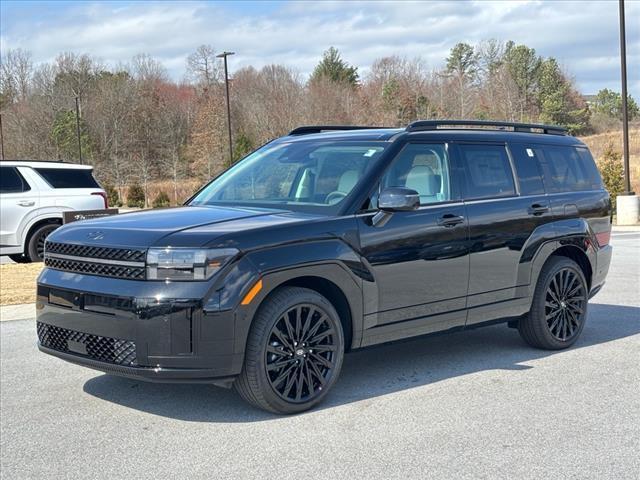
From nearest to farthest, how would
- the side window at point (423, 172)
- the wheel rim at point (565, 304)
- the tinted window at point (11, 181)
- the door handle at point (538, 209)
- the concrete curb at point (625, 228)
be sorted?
the side window at point (423, 172) < the door handle at point (538, 209) < the wheel rim at point (565, 304) < the tinted window at point (11, 181) < the concrete curb at point (625, 228)

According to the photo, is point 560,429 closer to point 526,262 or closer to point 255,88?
point 526,262

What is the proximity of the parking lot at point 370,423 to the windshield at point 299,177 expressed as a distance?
4.63 ft

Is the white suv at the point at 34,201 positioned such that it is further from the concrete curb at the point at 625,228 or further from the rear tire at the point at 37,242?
the concrete curb at the point at 625,228

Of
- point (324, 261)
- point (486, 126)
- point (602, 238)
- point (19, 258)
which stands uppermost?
point (486, 126)

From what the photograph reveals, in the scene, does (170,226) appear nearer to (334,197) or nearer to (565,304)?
(334,197)

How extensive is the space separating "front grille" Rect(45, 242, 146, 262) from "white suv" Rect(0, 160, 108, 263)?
A: 974cm

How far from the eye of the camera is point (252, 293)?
477cm

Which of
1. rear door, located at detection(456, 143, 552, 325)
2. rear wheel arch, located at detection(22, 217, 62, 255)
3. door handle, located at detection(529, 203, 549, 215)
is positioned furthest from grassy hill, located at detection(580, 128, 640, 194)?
rear door, located at detection(456, 143, 552, 325)

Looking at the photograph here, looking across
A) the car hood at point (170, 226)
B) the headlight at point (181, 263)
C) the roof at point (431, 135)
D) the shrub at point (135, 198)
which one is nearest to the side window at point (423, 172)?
the roof at point (431, 135)

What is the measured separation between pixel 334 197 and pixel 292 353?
3.94 ft

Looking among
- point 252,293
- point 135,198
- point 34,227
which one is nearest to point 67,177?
point 34,227

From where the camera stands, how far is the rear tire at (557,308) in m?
6.77

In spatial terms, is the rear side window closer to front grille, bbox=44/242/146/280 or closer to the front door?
front grille, bbox=44/242/146/280

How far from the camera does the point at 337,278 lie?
5.23 meters
